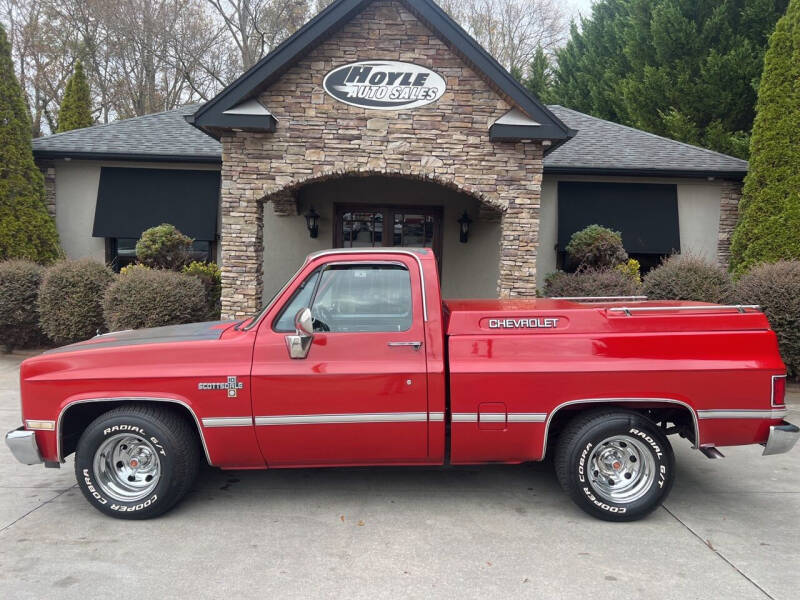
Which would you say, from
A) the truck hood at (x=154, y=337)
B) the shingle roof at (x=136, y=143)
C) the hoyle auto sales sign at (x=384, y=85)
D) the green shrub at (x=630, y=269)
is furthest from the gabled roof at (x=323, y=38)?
the truck hood at (x=154, y=337)

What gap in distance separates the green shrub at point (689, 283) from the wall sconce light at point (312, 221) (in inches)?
260

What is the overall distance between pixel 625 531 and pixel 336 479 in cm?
223

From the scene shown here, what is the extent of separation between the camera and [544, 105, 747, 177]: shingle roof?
11.7m

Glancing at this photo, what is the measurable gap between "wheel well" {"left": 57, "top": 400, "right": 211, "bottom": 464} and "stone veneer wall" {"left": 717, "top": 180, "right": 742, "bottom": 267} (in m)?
11.6

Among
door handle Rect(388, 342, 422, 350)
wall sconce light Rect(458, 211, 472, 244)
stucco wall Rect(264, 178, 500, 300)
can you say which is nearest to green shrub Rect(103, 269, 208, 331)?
stucco wall Rect(264, 178, 500, 300)

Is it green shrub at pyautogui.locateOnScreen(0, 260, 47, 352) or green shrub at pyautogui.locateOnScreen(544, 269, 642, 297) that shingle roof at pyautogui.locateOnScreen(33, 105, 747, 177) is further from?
green shrub at pyautogui.locateOnScreen(0, 260, 47, 352)

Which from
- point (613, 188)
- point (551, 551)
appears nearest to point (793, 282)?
point (613, 188)

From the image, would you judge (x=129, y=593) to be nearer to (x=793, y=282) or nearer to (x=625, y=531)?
(x=625, y=531)

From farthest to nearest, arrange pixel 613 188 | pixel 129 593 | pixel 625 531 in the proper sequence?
pixel 613 188, pixel 625 531, pixel 129 593

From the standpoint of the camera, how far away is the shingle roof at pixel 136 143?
1176cm

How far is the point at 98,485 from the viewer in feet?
13.0

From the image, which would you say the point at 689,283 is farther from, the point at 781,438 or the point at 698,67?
the point at 698,67

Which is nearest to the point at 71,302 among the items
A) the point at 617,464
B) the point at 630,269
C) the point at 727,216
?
the point at 617,464

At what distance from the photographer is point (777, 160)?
401 inches
